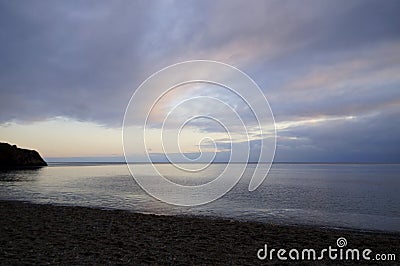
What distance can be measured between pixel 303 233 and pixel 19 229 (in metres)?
12.8

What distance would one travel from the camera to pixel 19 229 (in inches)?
504

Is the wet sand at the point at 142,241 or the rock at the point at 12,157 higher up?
the rock at the point at 12,157

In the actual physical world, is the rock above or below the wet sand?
above

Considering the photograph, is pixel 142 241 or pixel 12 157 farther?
pixel 12 157

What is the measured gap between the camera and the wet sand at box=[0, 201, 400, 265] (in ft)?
29.5

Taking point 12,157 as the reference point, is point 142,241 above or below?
below

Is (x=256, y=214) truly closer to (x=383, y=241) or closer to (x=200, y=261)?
(x=383, y=241)

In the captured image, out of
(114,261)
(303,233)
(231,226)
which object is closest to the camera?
(114,261)

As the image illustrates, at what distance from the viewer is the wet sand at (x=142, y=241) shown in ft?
29.5

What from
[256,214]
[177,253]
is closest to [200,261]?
[177,253]

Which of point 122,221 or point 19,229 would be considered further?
point 122,221

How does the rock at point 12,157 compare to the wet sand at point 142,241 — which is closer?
the wet sand at point 142,241

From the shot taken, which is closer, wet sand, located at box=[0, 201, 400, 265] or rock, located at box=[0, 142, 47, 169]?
wet sand, located at box=[0, 201, 400, 265]

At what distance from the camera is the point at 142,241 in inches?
442
